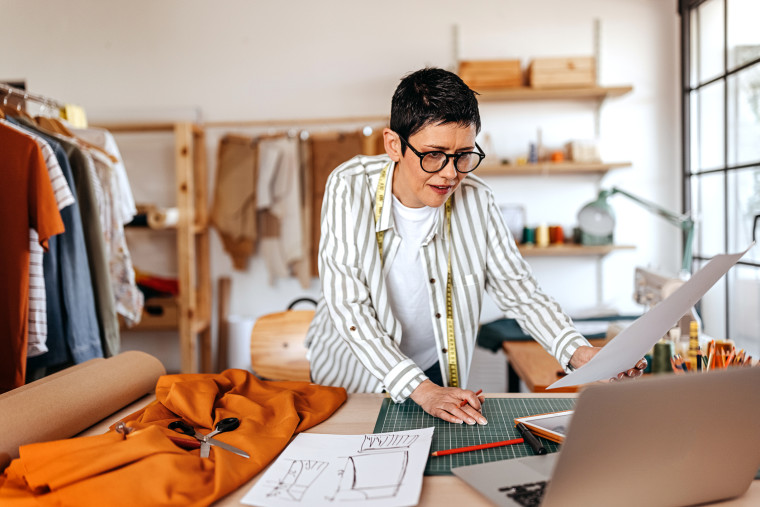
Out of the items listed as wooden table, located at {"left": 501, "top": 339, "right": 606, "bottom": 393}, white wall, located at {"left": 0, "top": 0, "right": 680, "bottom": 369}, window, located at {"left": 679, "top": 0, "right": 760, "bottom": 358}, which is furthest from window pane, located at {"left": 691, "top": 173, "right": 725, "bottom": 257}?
wooden table, located at {"left": 501, "top": 339, "right": 606, "bottom": 393}

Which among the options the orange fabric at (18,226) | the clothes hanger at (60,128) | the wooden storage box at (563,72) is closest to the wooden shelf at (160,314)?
the clothes hanger at (60,128)

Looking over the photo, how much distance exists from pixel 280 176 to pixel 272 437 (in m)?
2.85

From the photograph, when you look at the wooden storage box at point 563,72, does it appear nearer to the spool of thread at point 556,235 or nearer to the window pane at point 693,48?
the window pane at point 693,48

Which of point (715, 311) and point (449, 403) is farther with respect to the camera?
point (715, 311)

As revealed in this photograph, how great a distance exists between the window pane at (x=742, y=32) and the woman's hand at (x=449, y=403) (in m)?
2.35

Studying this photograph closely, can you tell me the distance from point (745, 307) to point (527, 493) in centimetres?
246

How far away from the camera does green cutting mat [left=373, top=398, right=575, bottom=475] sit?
1022 millimetres

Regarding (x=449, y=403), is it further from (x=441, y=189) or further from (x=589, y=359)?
(x=441, y=189)

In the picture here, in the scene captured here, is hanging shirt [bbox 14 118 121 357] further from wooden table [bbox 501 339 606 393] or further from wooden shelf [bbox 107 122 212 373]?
wooden table [bbox 501 339 606 393]

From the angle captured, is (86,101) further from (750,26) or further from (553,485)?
(553,485)

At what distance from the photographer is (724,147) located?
3078 millimetres

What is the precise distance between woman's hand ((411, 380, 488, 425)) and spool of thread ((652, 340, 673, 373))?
783mm

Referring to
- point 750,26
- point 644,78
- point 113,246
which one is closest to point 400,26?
point 644,78

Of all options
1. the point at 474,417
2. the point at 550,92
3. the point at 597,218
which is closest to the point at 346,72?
the point at 550,92
